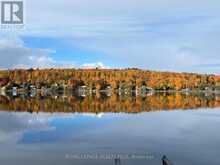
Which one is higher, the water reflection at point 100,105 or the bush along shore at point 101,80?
the bush along shore at point 101,80

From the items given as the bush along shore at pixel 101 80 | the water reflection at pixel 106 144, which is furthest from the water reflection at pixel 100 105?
the bush along shore at pixel 101 80

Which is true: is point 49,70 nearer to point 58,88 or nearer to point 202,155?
point 58,88

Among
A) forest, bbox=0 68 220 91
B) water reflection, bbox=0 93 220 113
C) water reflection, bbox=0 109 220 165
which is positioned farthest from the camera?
forest, bbox=0 68 220 91

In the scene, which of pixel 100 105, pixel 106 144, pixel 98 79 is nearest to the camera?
pixel 106 144

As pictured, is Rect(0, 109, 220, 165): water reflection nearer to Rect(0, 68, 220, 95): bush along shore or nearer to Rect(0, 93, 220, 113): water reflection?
Rect(0, 93, 220, 113): water reflection

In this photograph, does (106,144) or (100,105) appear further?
(100,105)

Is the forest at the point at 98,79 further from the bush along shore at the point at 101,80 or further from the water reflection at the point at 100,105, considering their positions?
the water reflection at the point at 100,105

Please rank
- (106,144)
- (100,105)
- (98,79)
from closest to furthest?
(106,144), (100,105), (98,79)

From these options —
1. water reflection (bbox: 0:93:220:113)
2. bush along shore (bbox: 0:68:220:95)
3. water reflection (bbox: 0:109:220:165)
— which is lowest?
water reflection (bbox: 0:109:220:165)

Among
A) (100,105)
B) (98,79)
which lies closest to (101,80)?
(98,79)

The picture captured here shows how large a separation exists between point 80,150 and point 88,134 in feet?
29.8

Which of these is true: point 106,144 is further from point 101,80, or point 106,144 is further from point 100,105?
point 101,80

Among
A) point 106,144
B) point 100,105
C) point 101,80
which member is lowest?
point 106,144

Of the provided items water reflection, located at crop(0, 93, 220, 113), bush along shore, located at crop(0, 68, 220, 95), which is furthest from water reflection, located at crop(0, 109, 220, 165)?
bush along shore, located at crop(0, 68, 220, 95)
